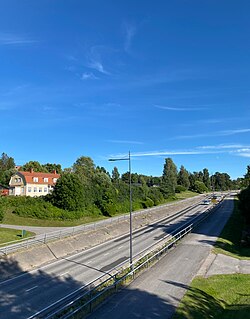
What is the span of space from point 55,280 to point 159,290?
28.8 ft

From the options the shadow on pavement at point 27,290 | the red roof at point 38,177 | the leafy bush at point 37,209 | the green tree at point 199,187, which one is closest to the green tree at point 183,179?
the green tree at point 199,187

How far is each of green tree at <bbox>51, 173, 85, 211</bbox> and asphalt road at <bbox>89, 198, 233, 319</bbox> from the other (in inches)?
1129

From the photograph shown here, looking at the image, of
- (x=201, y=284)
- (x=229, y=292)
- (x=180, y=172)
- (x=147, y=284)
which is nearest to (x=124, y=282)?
(x=147, y=284)

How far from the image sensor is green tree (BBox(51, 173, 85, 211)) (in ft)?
181

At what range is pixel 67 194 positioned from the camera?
2178 inches

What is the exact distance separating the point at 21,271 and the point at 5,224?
22335 millimetres

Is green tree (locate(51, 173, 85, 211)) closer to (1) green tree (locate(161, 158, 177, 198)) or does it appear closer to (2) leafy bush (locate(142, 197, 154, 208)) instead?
(2) leafy bush (locate(142, 197, 154, 208))

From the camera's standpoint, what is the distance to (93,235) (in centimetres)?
4078

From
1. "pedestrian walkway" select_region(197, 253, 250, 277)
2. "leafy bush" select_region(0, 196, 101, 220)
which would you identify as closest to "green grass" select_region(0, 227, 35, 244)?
"leafy bush" select_region(0, 196, 101, 220)

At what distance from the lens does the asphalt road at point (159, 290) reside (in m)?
14.6

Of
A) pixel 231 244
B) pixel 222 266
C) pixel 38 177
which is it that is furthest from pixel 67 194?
pixel 222 266

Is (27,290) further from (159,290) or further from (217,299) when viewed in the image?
(217,299)

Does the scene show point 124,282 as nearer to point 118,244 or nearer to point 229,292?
point 229,292

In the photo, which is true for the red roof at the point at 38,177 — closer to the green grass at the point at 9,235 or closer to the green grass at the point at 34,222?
the green grass at the point at 34,222
